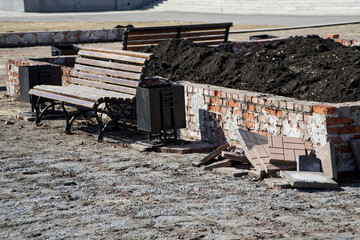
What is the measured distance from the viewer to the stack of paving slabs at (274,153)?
6008 millimetres

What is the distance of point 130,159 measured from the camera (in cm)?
690

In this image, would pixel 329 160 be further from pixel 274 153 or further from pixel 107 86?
pixel 107 86

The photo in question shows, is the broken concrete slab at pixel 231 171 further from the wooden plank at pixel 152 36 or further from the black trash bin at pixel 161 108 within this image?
the wooden plank at pixel 152 36

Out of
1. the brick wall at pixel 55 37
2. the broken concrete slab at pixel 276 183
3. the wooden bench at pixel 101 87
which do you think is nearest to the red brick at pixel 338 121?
the broken concrete slab at pixel 276 183

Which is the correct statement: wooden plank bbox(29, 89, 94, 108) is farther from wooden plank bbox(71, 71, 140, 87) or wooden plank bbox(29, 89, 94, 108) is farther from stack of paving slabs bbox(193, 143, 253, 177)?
stack of paving slabs bbox(193, 143, 253, 177)

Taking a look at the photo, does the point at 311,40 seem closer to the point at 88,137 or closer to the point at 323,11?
the point at 88,137

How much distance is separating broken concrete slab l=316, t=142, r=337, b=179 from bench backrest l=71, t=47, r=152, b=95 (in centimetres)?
281

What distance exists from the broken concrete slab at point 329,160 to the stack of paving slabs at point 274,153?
24 centimetres

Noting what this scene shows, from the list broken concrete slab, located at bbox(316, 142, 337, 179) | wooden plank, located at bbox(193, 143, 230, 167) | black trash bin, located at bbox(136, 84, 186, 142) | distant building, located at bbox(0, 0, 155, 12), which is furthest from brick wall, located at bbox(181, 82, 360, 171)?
distant building, located at bbox(0, 0, 155, 12)

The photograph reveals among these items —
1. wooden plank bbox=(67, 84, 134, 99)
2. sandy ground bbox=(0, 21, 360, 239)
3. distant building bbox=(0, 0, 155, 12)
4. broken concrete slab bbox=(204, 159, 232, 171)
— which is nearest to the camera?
sandy ground bbox=(0, 21, 360, 239)

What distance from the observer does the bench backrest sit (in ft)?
26.6

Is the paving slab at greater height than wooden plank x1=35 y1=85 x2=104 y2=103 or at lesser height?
lesser

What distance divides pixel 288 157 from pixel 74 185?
1959 millimetres

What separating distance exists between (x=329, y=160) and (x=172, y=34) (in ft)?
21.6
